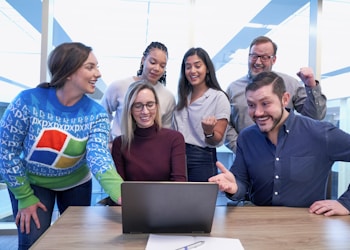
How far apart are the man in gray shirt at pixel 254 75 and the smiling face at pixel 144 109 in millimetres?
724

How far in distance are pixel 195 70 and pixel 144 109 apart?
0.49 m

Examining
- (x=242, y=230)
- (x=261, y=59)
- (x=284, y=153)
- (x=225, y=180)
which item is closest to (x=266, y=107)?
(x=284, y=153)

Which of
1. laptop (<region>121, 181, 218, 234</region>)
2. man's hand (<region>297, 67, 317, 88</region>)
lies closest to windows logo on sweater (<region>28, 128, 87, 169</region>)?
laptop (<region>121, 181, 218, 234</region>)

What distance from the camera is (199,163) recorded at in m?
1.89

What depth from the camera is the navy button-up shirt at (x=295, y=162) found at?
1.37 m

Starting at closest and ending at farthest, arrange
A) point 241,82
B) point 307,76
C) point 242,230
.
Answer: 1. point 242,230
2. point 307,76
3. point 241,82

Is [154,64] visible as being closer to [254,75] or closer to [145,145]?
[145,145]

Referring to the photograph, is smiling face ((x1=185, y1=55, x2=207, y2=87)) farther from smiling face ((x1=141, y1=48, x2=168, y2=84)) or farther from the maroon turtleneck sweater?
the maroon turtleneck sweater

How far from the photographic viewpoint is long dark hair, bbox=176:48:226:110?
1.96 metres

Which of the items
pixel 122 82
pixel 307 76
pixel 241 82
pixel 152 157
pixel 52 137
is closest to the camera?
pixel 52 137

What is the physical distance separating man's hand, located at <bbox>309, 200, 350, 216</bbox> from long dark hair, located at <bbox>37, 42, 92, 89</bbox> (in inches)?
48.7

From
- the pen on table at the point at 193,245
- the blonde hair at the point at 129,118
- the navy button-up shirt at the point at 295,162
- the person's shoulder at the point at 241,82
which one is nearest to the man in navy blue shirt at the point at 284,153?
the navy button-up shirt at the point at 295,162

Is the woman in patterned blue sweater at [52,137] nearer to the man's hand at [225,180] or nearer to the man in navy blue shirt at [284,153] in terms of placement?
A: the man's hand at [225,180]

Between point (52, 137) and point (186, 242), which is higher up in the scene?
point (52, 137)
